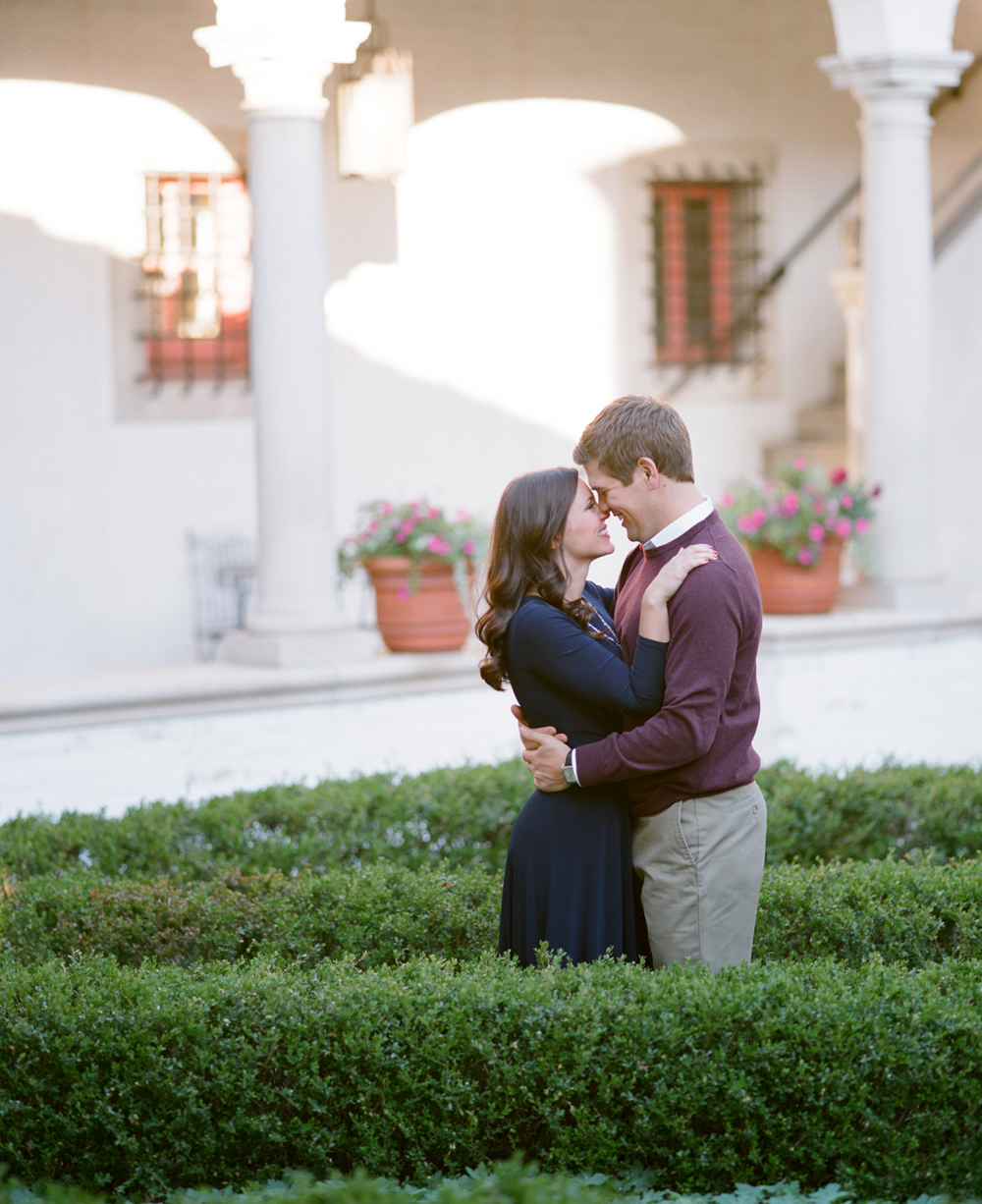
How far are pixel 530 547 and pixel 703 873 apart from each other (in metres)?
0.79

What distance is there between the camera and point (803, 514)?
8.04 metres

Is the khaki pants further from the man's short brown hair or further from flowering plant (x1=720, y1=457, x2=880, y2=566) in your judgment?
flowering plant (x1=720, y1=457, x2=880, y2=566)

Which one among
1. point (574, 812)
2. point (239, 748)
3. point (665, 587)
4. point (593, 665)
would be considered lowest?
point (239, 748)

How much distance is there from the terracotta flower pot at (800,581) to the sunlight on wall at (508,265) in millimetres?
2731

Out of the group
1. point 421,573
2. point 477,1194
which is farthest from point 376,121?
point 477,1194

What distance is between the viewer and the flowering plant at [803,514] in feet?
26.3

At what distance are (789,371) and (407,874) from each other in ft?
23.9

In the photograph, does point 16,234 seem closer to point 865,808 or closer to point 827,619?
point 827,619

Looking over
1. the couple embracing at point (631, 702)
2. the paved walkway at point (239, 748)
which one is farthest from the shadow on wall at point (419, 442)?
the couple embracing at point (631, 702)

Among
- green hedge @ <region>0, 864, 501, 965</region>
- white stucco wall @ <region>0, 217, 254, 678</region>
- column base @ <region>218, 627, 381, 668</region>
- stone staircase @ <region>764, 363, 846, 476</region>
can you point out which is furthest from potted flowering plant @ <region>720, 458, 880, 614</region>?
green hedge @ <region>0, 864, 501, 965</region>

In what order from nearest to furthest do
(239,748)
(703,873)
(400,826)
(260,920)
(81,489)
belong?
(703,873) → (260,920) → (400,826) → (239,748) → (81,489)

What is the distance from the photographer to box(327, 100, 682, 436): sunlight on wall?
1002cm

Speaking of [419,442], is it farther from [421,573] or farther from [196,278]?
[421,573]

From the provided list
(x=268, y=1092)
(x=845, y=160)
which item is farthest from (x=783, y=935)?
(x=845, y=160)
